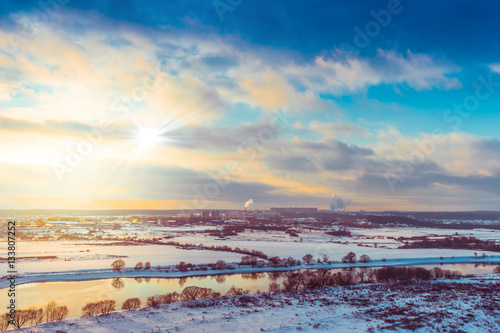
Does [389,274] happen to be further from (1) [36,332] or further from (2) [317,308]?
(1) [36,332]

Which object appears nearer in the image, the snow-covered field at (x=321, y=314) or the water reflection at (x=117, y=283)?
the snow-covered field at (x=321, y=314)

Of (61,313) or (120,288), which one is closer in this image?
(61,313)

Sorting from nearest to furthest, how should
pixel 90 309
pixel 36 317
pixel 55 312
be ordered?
pixel 36 317 < pixel 55 312 < pixel 90 309

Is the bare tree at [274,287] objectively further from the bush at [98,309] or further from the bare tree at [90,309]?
the bare tree at [90,309]

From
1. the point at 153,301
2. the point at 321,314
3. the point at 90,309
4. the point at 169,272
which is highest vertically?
the point at 90,309

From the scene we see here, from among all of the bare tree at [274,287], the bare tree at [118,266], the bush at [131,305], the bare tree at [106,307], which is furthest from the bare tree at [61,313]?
the bare tree at [274,287]

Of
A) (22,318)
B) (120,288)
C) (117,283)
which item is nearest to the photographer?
(22,318)

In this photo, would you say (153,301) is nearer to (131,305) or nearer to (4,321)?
(131,305)

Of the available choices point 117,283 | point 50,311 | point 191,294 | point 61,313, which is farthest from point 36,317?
point 117,283

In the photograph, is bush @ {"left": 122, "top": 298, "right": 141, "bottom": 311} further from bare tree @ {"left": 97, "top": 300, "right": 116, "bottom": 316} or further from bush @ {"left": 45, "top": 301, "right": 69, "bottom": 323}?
bush @ {"left": 45, "top": 301, "right": 69, "bottom": 323}
